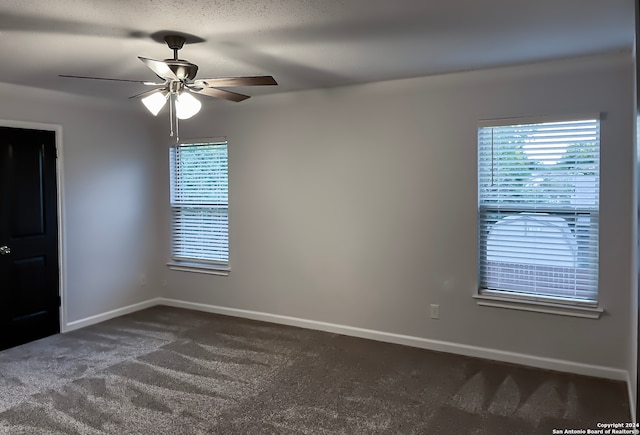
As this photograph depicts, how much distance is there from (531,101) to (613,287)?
151 cm

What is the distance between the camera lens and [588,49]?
3.28 meters

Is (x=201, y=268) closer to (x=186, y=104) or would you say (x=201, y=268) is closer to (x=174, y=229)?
(x=174, y=229)

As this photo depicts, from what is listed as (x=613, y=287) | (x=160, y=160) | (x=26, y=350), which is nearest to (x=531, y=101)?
(x=613, y=287)

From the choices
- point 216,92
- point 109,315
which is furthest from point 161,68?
point 109,315

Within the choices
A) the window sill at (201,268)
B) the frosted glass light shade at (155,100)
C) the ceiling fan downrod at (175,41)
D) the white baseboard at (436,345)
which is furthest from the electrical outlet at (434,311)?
the ceiling fan downrod at (175,41)

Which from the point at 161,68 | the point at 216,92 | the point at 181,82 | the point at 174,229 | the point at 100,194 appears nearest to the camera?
the point at 161,68

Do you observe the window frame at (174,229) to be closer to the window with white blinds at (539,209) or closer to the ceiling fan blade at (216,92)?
the ceiling fan blade at (216,92)

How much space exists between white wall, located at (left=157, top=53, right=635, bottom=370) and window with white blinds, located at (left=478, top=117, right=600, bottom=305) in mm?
103

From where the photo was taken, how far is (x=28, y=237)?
448 cm

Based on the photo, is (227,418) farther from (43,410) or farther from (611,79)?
(611,79)

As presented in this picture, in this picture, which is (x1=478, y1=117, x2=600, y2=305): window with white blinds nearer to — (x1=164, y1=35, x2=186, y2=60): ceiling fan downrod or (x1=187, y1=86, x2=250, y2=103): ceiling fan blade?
(x1=187, y1=86, x2=250, y2=103): ceiling fan blade

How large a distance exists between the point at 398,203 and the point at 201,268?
2.51 m

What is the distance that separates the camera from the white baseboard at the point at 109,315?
4840 millimetres

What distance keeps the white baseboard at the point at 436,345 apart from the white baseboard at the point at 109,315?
0.40 metres
